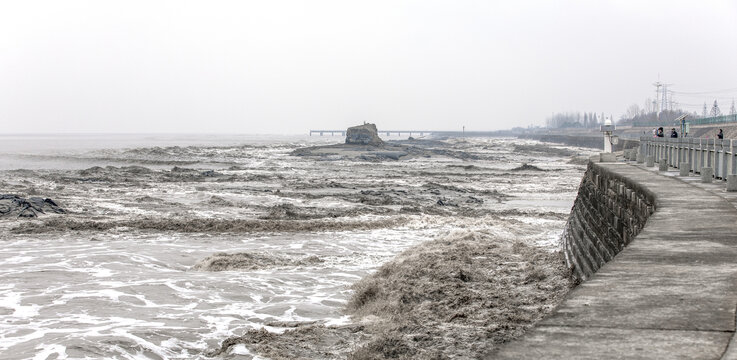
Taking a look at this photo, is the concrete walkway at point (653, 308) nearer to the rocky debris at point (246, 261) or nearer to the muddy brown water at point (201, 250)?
the muddy brown water at point (201, 250)

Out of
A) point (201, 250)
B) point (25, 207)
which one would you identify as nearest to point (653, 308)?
point (201, 250)

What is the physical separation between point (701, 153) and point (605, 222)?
23.7 feet

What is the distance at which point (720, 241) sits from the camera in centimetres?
912

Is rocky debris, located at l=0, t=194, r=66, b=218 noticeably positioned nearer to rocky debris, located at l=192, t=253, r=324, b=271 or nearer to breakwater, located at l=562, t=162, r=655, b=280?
rocky debris, located at l=192, t=253, r=324, b=271

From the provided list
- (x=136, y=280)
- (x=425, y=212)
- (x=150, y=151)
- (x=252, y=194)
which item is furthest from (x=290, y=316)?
(x=150, y=151)

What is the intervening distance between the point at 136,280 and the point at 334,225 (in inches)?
420

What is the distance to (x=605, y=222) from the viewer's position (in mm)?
16641

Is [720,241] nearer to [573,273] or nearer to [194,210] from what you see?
[573,273]

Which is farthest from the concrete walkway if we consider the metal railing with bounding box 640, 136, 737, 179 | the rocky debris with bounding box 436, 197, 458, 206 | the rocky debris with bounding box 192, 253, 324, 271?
the rocky debris with bounding box 436, 197, 458, 206

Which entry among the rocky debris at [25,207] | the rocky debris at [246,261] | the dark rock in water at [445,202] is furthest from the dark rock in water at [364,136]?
the rocky debris at [246,261]

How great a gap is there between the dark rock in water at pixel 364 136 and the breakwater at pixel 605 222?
100 m

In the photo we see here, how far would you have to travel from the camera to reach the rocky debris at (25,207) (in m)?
27.4

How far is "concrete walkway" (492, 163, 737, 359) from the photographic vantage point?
4.79 meters

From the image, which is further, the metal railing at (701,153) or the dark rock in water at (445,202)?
the dark rock in water at (445,202)
